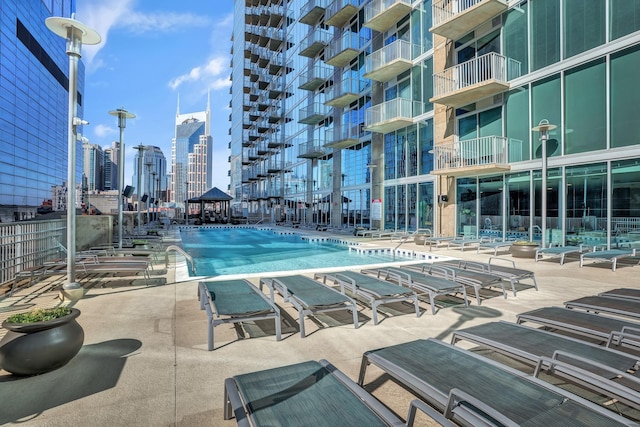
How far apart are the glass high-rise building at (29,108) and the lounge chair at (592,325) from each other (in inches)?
1329

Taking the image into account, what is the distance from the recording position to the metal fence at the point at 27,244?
5.91 metres

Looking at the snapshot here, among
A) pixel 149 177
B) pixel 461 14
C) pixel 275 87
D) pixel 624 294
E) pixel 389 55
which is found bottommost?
Answer: pixel 624 294

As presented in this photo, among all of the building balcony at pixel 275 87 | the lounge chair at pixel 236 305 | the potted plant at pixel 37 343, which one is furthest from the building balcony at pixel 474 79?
the building balcony at pixel 275 87

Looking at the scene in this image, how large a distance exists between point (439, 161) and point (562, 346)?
44.0ft

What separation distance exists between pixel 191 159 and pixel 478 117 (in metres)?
142

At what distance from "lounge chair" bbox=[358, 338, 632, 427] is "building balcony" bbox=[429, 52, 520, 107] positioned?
42.0ft

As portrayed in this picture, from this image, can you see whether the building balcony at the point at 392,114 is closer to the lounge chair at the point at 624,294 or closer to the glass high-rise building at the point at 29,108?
the lounge chair at the point at 624,294

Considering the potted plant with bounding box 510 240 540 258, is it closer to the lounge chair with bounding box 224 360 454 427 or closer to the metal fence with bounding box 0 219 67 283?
the lounge chair with bounding box 224 360 454 427

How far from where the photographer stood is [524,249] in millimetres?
10164

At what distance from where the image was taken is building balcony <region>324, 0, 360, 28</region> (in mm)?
21828

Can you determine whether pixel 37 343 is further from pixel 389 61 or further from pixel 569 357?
pixel 389 61

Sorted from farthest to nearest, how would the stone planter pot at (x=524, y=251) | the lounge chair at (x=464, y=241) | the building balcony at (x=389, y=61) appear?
the building balcony at (x=389, y=61) < the lounge chair at (x=464, y=241) < the stone planter pot at (x=524, y=251)

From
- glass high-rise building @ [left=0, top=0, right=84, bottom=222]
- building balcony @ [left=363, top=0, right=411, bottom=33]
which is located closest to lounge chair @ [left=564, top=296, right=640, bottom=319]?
building balcony @ [left=363, top=0, right=411, bottom=33]

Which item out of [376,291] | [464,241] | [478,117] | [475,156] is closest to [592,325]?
[376,291]
